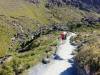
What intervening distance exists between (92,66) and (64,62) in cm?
1554

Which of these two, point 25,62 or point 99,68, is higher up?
point 99,68

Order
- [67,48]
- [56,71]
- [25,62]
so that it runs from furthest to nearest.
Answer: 1. [67,48]
2. [25,62]
3. [56,71]

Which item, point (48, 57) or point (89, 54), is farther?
point (48, 57)

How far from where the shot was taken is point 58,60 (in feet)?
175

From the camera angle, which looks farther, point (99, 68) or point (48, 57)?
point (48, 57)

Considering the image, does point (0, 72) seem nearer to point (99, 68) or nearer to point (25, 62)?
point (25, 62)

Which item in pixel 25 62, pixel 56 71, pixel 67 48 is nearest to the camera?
pixel 56 71

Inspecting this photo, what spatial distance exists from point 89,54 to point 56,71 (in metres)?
7.94

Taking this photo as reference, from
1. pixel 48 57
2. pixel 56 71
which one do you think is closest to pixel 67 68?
pixel 56 71

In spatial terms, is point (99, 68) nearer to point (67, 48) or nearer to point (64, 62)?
point (64, 62)

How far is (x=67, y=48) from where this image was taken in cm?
6450

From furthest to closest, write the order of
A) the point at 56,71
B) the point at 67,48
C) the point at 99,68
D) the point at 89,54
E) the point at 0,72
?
the point at 67,48 < the point at 0,72 < the point at 56,71 < the point at 89,54 < the point at 99,68

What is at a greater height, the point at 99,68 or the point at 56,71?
the point at 99,68

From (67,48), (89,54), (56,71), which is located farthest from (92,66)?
(67,48)
